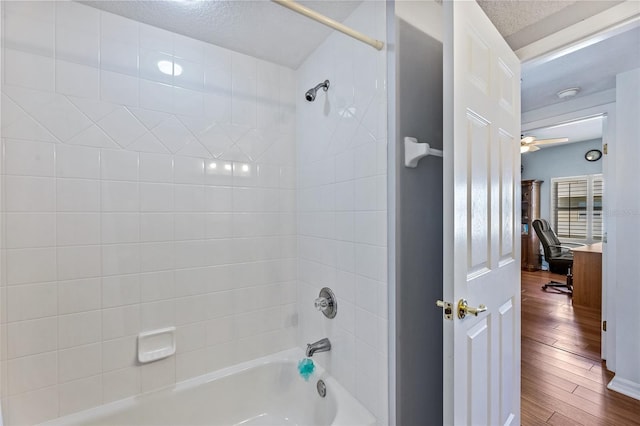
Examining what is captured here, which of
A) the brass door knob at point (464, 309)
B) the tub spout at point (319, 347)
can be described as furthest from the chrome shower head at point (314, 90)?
the tub spout at point (319, 347)

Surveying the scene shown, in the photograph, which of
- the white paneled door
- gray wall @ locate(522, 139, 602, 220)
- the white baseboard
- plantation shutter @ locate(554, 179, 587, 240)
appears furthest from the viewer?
plantation shutter @ locate(554, 179, 587, 240)

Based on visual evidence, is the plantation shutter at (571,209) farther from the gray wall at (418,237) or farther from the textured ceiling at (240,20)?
the textured ceiling at (240,20)

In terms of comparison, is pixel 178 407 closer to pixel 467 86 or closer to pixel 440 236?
pixel 440 236

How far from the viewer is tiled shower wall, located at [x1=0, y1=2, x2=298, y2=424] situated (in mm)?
1183

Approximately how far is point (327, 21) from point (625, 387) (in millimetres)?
2957

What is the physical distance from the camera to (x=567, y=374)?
212 centimetres

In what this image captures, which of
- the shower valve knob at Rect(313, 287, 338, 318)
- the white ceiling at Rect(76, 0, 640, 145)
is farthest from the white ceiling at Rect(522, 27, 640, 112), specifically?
the shower valve knob at Rect(313, 287, 338, 318)

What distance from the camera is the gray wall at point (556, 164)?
4914 millimetres

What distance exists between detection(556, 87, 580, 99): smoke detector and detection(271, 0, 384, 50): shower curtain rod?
2.07 meters

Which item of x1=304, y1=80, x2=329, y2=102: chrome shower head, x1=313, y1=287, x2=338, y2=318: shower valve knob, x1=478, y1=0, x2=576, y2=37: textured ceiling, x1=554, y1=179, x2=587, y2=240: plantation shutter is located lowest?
x1=313, y1=287, x2=338, y2=318: shower valve knob

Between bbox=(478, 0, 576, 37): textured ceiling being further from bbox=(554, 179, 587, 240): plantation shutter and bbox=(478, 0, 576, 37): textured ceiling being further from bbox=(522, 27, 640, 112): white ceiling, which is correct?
bbox=(554, 179, 587, 240): plantation shutter

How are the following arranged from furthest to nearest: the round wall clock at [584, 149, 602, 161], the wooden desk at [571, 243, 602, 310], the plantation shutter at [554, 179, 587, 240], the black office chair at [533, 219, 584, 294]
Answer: the plantation shutter at [554, 179, 587, 240] < the round wall clock at [584, 149, 602, 161] < the black office chair at [533, 219, 584, 294] < the wooden desk at [571, 243, 602, 310]

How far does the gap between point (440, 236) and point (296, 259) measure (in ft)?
2.97

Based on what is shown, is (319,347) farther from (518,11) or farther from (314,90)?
(518,11)
